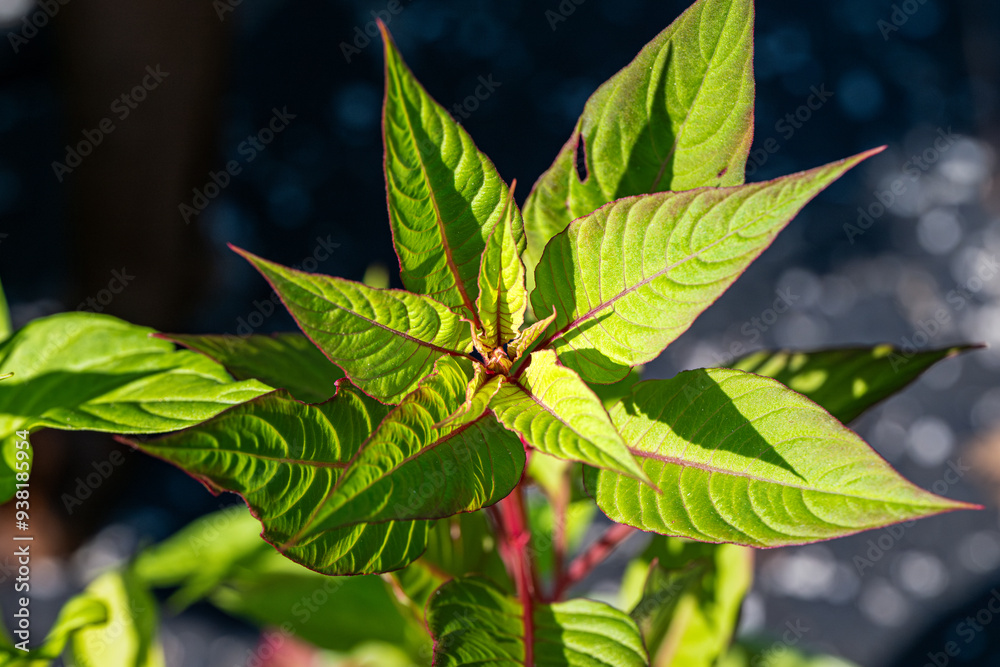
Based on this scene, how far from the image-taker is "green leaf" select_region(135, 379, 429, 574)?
52cm

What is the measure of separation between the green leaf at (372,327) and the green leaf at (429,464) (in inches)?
0.9

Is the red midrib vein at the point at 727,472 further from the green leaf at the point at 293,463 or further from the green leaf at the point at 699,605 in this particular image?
the green leaf at the point at 699,605

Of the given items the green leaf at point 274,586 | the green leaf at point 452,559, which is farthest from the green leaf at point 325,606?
the green leaf at point 452,559

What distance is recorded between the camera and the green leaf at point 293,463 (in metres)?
0.52

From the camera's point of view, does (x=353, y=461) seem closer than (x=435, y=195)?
Yes

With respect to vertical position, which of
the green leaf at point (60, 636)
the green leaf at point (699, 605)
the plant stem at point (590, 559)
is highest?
the green leaf at point (60, 636)

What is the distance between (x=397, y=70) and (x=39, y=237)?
8.04 feet

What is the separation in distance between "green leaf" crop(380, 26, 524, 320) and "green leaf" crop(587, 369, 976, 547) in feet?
0.61

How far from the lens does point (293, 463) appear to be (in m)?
0.56

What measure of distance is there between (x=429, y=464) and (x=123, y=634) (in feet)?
2.78

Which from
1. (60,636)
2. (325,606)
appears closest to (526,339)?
(60,636)

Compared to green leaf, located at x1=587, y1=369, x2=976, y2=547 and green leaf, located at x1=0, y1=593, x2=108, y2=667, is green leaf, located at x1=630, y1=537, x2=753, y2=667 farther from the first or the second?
green leaf, located at x1=0, y1=593, x2=108, y2=667

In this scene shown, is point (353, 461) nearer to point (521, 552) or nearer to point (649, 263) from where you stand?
point (649, 263)

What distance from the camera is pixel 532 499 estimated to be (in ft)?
5.43
